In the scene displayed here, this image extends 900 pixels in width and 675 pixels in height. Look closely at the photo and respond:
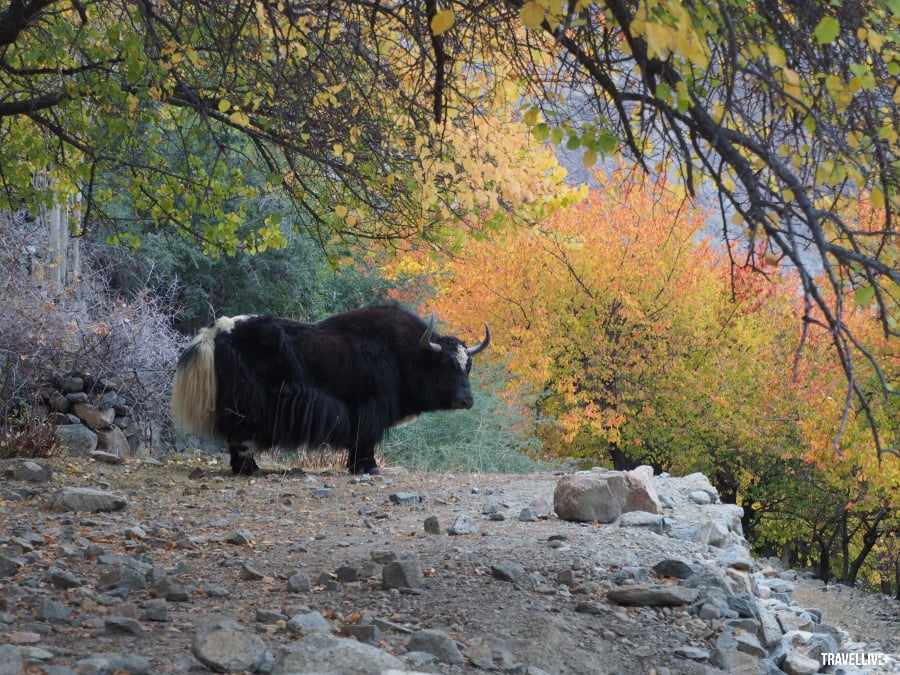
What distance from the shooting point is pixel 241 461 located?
369 inches

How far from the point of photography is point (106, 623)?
11.9 feet

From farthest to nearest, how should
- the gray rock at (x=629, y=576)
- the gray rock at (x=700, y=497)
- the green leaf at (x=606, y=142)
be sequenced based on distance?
the gray rock at (x=700, y=497)
the gray rock at (x=629, y=576)
the green leaf at (x=606, y=142)

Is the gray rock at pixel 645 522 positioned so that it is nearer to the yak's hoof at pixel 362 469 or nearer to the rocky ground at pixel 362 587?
the rocky ground at pixel 362 587

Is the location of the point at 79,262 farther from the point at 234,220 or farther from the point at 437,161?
the point at 437,161

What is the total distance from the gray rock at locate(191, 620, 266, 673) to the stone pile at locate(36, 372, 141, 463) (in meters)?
7.16

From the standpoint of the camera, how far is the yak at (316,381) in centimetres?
933

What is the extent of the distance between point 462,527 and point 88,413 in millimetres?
6112

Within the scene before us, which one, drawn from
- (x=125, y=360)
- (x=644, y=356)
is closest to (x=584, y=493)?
(x=125, y=360)

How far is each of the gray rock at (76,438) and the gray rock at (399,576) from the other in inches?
246

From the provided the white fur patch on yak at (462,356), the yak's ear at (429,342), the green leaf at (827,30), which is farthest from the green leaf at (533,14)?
the white fur patch on yak at (462,356)

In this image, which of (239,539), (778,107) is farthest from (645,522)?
(778,107)

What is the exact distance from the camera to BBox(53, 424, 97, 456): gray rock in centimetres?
996

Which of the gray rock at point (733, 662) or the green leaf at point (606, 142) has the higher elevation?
the green leaf at point (606, 142)

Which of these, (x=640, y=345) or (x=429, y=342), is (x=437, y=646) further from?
(x=640, y=345)
